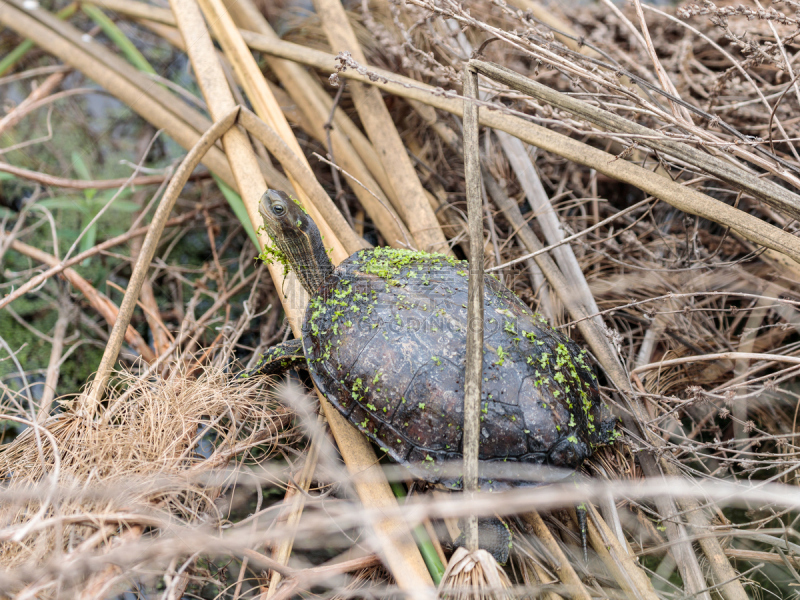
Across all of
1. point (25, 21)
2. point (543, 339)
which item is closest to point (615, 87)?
point (543, 339)

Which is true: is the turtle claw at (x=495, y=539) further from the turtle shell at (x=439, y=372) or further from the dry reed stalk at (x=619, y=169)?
the dry reed stalk at (x=619, y=169)

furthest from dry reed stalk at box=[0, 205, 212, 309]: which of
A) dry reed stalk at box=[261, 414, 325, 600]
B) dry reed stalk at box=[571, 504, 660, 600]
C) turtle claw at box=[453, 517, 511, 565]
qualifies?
dry reed stalk at box=[571, 504, 660, 600]

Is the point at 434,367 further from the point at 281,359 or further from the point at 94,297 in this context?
the point at 94,297

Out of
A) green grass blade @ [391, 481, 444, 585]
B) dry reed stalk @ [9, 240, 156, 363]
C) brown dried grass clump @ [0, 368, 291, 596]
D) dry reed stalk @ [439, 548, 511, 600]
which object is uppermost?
dry reed stalk @ [9, 240, 156, 363]

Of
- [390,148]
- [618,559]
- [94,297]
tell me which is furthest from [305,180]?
[618,559]

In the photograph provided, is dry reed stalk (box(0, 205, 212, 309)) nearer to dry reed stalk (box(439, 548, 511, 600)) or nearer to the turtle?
the turtle

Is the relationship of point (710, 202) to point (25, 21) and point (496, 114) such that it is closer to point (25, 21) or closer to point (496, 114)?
point (496, 114)

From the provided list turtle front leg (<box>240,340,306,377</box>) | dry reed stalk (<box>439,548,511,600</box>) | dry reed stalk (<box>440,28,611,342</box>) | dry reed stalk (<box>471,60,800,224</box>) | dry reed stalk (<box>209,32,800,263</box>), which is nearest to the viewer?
dry reed stalk (<box>439,548,511,600</box>)
